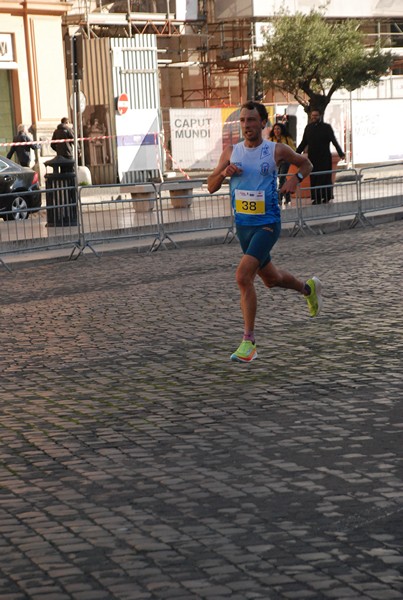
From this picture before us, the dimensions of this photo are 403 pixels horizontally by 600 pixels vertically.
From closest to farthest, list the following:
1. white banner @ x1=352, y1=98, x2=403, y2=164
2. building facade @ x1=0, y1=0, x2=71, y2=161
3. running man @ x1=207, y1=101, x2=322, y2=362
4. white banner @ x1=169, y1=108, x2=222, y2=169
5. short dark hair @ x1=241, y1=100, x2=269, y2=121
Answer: short dark hair @ x1=241, y1=100, x2=269, y2=121 → running man @ x1=207, y1=101, x2=322, y2=362 → white banner @ x1=169, y1=108, x2=222, y2=169 → building facade @ x1=0, y1=0, x2=71, y2=161 → white banner @ x1=352, y1=98, x2=403, y2=164

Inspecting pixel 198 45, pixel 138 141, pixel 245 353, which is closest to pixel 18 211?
pixel 245 353

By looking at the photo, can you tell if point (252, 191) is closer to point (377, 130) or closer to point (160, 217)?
point (160, 217)

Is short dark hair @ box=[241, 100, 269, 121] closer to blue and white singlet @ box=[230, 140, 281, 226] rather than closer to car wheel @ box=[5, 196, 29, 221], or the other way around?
blue and white singlet @ box=[230, 140, 281, 226]

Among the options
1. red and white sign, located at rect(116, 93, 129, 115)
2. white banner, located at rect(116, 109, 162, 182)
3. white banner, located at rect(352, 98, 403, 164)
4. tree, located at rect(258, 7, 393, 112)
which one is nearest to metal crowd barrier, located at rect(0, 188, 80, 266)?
white banner, located at rect(116, 109, 162, 182)

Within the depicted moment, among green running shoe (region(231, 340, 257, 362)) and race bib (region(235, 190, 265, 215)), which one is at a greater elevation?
race bib (region(235, 190, 265, 215))

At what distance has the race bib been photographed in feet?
29.3

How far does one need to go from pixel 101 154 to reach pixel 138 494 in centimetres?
2947

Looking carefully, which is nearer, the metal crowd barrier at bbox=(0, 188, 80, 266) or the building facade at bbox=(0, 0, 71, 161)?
the metal crowd barrier at bbox=(0, 188, 80, 266)

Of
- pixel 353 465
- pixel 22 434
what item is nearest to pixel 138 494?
pixel 353 465

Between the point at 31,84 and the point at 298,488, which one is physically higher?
the point at 31,84

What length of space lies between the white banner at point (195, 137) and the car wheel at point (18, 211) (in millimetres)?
10734

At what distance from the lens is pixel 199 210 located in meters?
19.3

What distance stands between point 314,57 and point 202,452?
3524 cm

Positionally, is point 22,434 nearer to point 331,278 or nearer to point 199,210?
point 331,278
